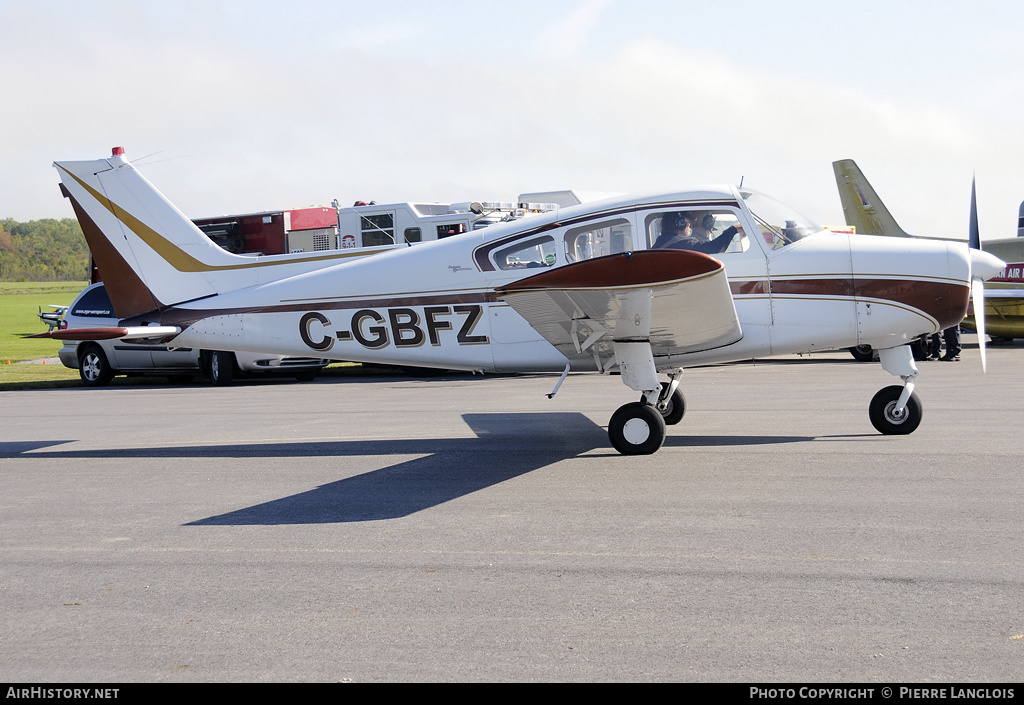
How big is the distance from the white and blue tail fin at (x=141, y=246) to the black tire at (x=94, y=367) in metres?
9.21

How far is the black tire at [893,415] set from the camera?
8.86m

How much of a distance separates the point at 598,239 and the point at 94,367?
13.6m

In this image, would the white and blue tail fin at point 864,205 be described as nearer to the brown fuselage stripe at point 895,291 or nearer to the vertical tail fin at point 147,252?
the brown fuselage stripe at point 895,291

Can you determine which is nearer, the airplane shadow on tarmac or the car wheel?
the airplane shadow on tarmac

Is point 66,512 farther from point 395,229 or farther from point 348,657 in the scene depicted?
point 395,229

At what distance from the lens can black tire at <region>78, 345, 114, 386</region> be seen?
1848 cm

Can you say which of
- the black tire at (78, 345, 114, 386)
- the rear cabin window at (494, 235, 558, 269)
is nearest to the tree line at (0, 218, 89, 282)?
the black tire at (78, 345, 114, 386)

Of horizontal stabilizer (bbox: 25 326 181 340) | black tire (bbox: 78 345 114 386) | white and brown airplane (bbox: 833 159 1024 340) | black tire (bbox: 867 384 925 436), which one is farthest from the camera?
white and brown airplane (bbox: 833 159 1024 340)

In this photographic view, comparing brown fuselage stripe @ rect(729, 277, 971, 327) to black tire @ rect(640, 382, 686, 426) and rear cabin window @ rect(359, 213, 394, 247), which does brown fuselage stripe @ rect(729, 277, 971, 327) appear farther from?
rear cabin window @ rect(359, 213, 394, 247)

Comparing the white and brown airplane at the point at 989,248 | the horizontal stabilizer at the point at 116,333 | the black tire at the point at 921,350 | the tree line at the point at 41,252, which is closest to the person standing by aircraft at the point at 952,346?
the black tire at the point at 921,350

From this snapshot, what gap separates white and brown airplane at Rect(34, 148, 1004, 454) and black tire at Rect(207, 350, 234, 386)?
24.4 feet

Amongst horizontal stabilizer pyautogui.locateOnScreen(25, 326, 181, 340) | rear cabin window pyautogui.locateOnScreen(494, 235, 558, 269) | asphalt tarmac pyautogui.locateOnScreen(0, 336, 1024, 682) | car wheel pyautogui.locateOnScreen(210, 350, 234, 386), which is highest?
rear cabin window pyautogui.locateOnScreen(494, 235, 558, 269)

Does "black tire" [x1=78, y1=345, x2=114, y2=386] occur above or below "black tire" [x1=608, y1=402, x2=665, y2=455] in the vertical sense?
above

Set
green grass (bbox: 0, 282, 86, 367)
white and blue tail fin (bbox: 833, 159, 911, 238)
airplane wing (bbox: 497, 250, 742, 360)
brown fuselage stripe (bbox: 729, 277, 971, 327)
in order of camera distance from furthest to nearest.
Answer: white and blue tail fin (bbox: 833, 159, 911, 238) < green grass (bbox: 0, 282, 86, 367) < brown fuselage stripe (bbox: 729, 277, 971, 327) < airplane wing (bbox: 497, 250, 742, 360)
